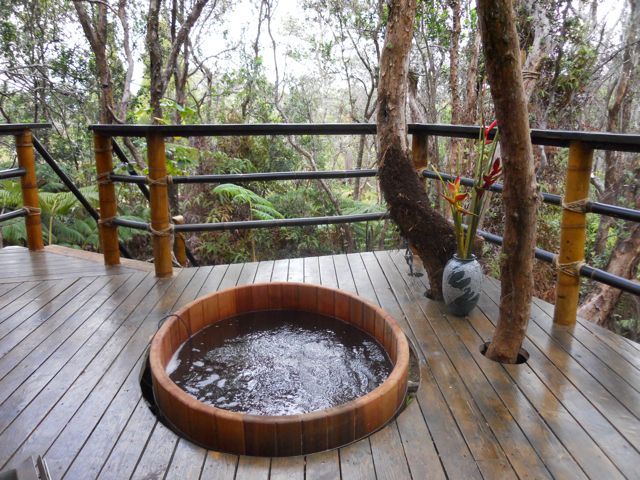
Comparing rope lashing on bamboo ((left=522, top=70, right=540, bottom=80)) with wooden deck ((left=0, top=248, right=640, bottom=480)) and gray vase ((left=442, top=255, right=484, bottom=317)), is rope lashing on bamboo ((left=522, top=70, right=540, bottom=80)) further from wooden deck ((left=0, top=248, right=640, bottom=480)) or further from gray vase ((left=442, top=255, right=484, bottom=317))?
gray vase ((left=442, top=255, right=484, bottom=317))

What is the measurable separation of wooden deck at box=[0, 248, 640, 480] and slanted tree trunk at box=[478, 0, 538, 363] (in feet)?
0.57

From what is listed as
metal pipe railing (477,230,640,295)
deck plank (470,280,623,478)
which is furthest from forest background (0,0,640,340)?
deck plank (470,280,623,478)

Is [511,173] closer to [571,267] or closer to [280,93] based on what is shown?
[571,267]

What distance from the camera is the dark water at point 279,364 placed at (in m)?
1.51

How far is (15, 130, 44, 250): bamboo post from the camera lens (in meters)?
2.87

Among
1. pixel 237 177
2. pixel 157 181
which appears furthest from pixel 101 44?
pixel 237 177

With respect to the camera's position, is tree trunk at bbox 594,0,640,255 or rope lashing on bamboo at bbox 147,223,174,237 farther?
tree trunk at bbox 594,0,640,255

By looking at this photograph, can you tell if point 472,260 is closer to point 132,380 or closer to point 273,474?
point 273,474

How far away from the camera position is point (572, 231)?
1.88 m

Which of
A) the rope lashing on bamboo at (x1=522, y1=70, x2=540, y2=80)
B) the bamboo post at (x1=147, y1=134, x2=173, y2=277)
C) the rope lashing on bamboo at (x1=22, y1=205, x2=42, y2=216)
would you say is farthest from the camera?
the rope lashing on bamboo at (x1=522, y1=70, x2=540, y2=80)

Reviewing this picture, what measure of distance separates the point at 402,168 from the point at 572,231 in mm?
817

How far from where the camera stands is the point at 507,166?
5.05 ft

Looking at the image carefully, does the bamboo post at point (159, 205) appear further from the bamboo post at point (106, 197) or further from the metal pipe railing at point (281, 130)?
the bamboo post at point (106, 197)

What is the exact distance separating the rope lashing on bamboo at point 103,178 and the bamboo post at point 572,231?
2.39 meters
